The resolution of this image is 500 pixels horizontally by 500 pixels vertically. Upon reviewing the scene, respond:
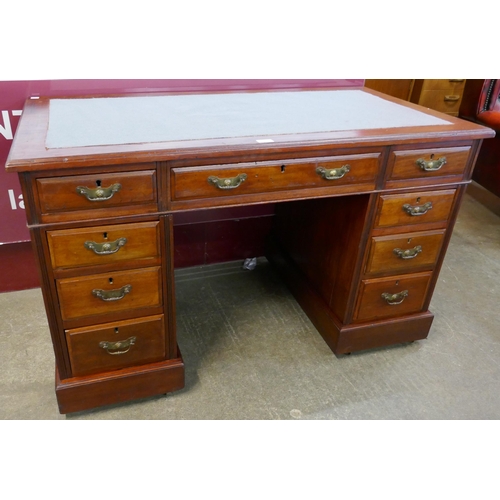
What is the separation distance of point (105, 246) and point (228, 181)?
39 centimetres

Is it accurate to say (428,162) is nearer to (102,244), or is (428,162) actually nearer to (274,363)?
(274,363)

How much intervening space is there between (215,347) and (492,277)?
59.0 inches

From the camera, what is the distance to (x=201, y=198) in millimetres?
1372

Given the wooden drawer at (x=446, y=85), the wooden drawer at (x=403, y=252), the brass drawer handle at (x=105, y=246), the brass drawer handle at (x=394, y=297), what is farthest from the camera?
the wooden drawer at (x=446, y=85)

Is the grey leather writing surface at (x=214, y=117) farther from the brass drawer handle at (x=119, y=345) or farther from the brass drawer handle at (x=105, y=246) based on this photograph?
the brass drawer handle at (x=119, y=345)

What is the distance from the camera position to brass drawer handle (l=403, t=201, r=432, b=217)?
1631mm

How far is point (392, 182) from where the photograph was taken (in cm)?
157

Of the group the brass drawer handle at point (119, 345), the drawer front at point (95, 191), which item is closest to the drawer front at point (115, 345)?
the brass drawer handle at point (119, 345)

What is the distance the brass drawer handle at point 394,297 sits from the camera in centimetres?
181

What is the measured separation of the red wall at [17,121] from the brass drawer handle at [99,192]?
69cm

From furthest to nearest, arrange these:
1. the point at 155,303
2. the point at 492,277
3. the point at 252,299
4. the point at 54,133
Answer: the point at 492,277
the point at 252,299
the point at 155,303
the point at 54,133

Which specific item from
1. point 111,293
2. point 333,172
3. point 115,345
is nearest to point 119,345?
point 115,345

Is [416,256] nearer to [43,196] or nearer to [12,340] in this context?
[43,196]

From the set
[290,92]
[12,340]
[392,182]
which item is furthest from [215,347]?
[290,92]
